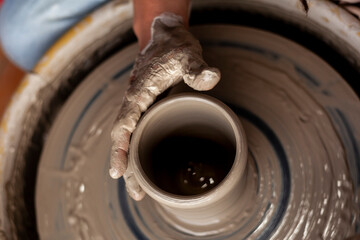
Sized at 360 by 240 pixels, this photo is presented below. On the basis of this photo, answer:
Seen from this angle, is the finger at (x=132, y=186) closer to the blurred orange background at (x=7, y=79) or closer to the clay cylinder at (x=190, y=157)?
the clay cylinder at (x=190, y=157)

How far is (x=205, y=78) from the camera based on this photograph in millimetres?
1002

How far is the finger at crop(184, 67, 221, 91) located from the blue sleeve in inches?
27.8

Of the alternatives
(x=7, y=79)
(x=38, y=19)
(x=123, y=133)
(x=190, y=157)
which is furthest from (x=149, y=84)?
(x=7, y=79)

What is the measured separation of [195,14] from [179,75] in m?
0.48

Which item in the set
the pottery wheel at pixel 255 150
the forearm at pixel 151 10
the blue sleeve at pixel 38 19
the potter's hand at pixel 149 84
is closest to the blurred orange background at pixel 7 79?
the blue sleeve at pixel 38 19

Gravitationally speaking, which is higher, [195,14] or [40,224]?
[195,14]

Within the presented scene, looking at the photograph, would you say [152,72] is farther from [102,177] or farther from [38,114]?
[38,114]

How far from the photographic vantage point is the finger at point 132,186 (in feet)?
3.64

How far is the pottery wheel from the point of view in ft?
3.66

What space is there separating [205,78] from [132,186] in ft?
1.20

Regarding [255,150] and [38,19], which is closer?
[255,150]

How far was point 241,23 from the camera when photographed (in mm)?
1470

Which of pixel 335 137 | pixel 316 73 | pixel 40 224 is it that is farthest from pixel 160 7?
pixel 40 224

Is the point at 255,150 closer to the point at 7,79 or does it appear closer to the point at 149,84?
the point at 149,84
